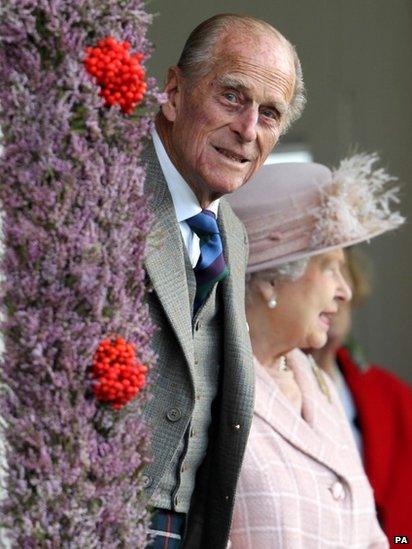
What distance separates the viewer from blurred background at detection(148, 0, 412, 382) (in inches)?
228

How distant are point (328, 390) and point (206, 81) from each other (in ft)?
4.00

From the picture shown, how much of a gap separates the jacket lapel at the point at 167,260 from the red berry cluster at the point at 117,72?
0.28 metres

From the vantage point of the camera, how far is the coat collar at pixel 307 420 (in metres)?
3.20

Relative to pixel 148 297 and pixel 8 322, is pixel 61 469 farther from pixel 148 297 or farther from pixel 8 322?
pixel 148 297

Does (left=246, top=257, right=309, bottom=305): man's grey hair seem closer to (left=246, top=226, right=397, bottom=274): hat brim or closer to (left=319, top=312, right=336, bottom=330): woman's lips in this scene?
(left=246, top=226, right=397, bottom=274): hat brim

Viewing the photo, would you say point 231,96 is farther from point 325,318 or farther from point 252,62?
point 325,318

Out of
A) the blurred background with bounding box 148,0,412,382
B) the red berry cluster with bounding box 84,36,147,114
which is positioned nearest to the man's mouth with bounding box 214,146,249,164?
the red berry cluster with bounding box 84,36,147,114

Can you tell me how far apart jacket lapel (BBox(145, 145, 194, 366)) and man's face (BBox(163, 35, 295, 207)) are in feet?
0.22

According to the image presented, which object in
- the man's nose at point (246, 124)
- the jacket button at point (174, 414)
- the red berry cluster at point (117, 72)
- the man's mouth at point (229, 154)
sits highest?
the man's nose at point (246, 124)

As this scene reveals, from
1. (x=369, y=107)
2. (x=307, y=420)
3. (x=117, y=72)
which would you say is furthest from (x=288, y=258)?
(x=369, y=107)

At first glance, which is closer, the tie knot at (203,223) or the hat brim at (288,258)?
the tie knot at (203,223)

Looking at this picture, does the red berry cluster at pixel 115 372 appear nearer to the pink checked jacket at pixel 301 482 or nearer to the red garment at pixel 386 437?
the pink checked jacket at pixel 301 482

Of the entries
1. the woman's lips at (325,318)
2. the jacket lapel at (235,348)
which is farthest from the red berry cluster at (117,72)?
the woman's lips at (325,318)

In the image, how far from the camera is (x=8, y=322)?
2180 millimetres
